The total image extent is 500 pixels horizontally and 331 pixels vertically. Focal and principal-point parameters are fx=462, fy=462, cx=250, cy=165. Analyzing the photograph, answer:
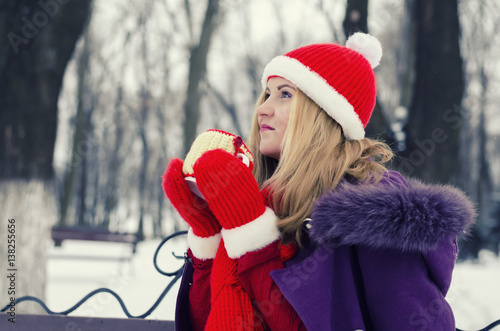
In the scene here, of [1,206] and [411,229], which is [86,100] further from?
[411,229]

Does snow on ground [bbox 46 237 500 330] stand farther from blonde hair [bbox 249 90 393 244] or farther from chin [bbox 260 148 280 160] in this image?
blonde hair [bbox 249 90 393 244]

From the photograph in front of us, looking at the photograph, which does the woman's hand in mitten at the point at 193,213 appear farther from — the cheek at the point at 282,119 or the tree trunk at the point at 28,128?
the tree trunk at the point at 28,128

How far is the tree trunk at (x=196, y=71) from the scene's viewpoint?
8453mm

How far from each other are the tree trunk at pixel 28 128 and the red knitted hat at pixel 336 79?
208 centimetres

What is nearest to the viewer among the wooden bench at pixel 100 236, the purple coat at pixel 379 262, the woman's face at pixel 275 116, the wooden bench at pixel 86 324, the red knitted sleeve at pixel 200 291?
the purple coat at pixel 379 262

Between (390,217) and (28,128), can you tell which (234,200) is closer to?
(390,217)

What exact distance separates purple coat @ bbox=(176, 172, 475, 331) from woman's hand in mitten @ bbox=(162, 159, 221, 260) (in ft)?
1.17

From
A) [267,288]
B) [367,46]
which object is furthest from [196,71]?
[267,288]

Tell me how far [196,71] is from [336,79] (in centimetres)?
715

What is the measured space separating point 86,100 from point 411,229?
18.5 m

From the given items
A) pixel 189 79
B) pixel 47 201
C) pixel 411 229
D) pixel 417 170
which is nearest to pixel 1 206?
pixel 47 201

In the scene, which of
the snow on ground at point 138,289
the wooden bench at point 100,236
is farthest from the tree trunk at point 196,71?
the snow on ground at point 138,289

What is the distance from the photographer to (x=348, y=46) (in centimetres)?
208

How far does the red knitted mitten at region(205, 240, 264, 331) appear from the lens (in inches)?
58.9
